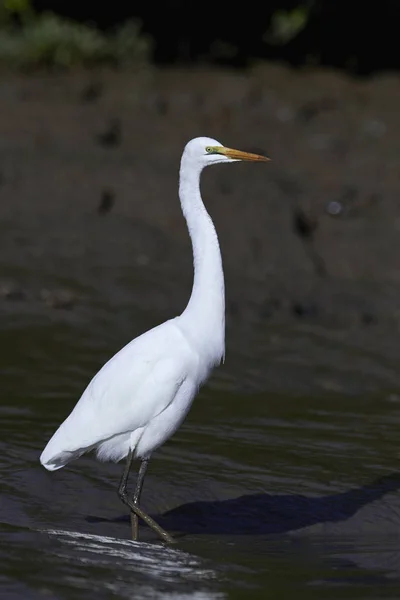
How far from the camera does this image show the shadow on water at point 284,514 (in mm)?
6609

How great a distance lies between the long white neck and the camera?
20.5ft

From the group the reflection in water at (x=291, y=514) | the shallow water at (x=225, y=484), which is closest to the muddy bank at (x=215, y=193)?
the shallow water at (x=225, y=484)

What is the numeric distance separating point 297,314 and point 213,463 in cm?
328

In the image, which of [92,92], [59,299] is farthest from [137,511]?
[92,92]

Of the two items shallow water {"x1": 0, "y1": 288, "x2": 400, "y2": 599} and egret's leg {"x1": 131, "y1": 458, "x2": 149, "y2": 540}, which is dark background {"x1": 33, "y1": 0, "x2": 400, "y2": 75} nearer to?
shallow water {"x1": 0, "y1": 288, "x2": 400, "y2": 599}

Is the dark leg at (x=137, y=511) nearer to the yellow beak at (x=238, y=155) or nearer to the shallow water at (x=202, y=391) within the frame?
the shallow water at (x=202, y=391)

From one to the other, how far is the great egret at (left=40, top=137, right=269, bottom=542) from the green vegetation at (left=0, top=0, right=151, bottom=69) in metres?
9.35

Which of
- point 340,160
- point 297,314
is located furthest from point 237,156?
point 340,160

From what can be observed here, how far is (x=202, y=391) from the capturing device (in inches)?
337

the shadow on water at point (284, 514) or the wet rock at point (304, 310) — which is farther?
the wet rock at point (304, 310)

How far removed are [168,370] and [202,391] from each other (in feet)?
7.84

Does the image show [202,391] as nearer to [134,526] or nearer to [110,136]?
[134,526]

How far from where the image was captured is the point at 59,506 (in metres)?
6.57

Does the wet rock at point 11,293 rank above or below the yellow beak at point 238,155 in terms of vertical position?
below
